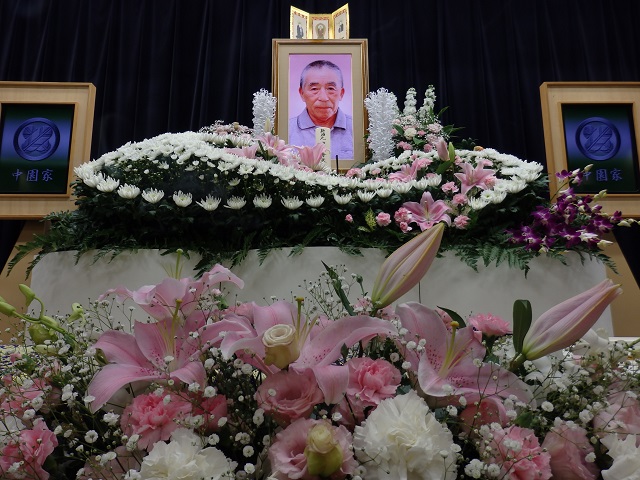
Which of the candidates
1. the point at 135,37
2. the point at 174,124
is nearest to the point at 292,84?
the point at 174,124

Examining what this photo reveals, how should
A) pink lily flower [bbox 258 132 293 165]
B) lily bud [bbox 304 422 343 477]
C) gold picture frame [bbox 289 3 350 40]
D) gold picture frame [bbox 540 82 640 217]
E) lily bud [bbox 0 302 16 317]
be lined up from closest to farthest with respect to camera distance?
lily bud [bbox 304 422 343 477] < lily bud [bbox 0 302 16 317] < pink lily flower [bbox 258 132 293 165] < gold picture frame [bbox 540 82 640 217] < gold picture frame [bbox 289 3 350 40]

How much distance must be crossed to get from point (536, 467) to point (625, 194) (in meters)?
3.08

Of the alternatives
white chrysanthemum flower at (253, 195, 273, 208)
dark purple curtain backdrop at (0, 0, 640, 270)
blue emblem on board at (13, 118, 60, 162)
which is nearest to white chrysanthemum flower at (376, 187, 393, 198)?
white chrysanthemum flower at (253, 195, 273, 208)

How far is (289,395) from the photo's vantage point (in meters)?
0.47

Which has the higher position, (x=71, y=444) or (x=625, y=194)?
(x=625, y=194)

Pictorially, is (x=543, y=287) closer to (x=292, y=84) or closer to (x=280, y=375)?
(x=280, y=375)

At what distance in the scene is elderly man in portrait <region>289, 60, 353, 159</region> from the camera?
3246 millimetres

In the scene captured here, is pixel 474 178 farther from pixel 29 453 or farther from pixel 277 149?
pixel 29 453

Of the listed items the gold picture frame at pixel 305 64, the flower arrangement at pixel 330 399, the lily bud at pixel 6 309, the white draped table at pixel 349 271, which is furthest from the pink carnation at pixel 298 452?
the gold picture frame at pixel 305 64

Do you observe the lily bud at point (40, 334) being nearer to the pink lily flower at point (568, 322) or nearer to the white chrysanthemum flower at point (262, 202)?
the pink lily flower at point (568, 322)

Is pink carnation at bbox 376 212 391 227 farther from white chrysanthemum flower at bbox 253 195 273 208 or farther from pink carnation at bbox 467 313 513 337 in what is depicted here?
pink carnation at bbox 467 313 513 337

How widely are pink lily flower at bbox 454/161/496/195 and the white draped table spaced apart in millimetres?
268

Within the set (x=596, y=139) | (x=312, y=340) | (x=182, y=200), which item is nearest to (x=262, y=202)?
(x=182, y=200)

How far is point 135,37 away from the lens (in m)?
4.49
